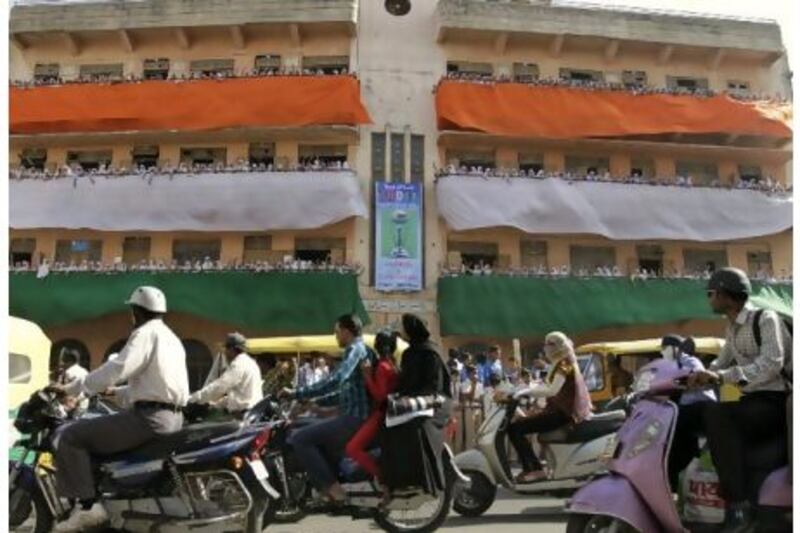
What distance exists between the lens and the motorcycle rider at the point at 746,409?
3801 millimetres

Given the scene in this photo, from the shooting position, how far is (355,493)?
604cm

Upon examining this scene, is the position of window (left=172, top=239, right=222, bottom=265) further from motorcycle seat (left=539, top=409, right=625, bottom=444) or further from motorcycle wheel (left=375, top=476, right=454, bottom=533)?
motorcycle wheel (left=375, top=476, right=454, bottom=533)

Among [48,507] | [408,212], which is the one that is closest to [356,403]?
[48,507]

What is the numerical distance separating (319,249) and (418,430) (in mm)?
19931

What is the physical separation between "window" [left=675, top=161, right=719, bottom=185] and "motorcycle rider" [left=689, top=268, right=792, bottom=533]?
2535cm

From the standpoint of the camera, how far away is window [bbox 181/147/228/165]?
2655 centimetres

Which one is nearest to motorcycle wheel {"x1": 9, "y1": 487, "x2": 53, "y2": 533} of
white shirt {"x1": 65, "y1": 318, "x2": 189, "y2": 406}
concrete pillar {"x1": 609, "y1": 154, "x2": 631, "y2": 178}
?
white shirt {"x1": 65, "y1": 318, "x2": 189, "y2": 406}

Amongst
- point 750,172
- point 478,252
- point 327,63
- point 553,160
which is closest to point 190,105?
point 327,63

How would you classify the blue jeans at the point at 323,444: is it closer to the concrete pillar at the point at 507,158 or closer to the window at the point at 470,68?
the concrete pillar at the point at 507,158

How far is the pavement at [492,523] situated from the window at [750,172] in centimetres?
2275

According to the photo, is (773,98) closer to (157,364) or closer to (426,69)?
(426,69)

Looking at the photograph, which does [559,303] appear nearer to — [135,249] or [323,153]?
[323,153]

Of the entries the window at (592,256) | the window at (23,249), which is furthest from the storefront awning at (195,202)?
the window at (592,256)

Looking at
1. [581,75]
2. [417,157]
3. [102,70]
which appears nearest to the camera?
[417,157]
